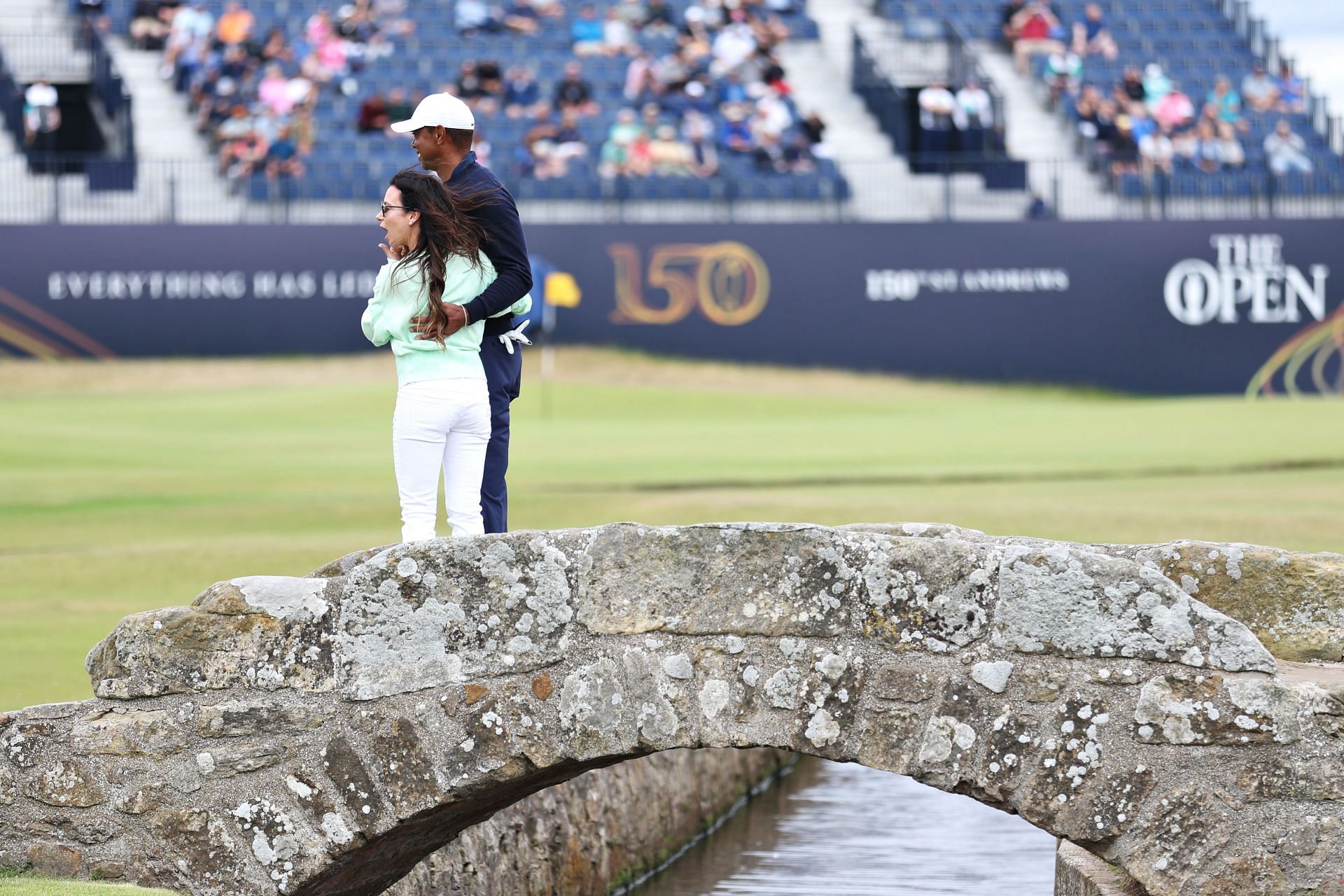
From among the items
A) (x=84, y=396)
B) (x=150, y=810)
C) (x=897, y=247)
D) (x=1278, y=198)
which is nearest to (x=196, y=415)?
(x=84, y=396)

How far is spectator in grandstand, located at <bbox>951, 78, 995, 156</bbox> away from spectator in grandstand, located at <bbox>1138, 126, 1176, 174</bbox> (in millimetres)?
2435

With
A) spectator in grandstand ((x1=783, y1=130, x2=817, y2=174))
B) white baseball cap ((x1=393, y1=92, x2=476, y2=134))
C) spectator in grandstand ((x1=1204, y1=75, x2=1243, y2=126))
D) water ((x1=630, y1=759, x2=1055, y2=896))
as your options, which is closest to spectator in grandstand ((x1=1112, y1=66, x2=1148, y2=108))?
spectator in grandstand ((x1=1204, y1=75, x2=1243, y2=126))

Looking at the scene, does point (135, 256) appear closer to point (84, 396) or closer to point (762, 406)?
point (84, 396)

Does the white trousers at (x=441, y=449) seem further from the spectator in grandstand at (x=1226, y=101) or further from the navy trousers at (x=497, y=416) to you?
the spectator in grandstand at (x=1226, y=101)

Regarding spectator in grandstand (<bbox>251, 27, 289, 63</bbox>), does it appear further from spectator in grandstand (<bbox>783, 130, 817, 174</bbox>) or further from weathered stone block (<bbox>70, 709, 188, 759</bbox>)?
weathered stone block (<bbox>70, 709, 188, 759</bbox>)

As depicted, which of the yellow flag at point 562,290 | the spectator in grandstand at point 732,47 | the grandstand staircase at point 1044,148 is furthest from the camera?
the spectator in grandstand at point 732,47

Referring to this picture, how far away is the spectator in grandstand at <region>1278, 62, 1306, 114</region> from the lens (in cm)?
3080

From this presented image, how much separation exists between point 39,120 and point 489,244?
76.4 ft

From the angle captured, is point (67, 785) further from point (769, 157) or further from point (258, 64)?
point (258, 64)

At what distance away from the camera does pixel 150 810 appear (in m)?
5.22

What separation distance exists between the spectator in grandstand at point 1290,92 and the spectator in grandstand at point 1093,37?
2.76m

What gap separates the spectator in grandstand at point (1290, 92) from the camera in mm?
30797

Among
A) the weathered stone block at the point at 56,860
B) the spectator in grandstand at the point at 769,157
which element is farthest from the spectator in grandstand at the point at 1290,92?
the weathered stone block at the point at 56,860

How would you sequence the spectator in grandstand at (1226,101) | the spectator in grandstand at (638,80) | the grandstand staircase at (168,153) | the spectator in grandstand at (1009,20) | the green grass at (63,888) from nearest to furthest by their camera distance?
the green grass at (63,888) → the grandstand staircase at (168,153) → the spectator in grandstand at (638,80) → the spectator in grandstand at (1226,101) → the spectator in grandstand at (1009,20)
